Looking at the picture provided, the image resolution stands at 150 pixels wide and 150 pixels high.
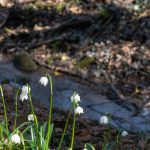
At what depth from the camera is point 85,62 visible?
7.99 m

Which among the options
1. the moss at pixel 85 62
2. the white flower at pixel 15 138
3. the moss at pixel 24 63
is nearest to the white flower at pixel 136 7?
the moss at pixel 85 62

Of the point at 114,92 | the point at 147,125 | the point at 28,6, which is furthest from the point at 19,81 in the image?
the point at 28,6

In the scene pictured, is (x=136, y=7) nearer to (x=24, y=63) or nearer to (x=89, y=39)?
(x=89, y=39)

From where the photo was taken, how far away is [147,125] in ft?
20.4

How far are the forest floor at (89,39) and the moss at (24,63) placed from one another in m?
0.16

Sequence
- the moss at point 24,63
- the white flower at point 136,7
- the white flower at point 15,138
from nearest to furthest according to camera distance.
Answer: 1. the white flower at point 15,138
2. the moss at point 24,63
3. the white flower at point 136,7

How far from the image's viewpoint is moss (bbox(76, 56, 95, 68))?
7945 millimetres

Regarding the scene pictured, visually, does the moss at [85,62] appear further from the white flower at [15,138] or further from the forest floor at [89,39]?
the white flower at [15,138]

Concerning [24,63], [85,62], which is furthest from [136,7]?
[24,63]

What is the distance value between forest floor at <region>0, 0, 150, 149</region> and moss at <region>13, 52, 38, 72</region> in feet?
0.54

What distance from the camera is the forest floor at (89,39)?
25.3 ft

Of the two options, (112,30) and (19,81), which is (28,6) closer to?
(112,30)

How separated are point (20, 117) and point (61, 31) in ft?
13.6

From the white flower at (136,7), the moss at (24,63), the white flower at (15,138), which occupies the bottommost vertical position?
the white flower at (15,138)
